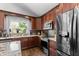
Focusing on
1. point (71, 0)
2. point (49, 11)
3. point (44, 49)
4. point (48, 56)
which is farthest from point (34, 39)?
point (71, 0)

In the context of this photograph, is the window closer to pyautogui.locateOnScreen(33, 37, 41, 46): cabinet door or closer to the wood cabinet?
pyautogui.locateOnScreen(33, 37, 41, 46): cabinet door

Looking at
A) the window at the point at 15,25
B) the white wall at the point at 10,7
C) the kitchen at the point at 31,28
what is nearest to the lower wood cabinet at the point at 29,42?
the kitchen at the point at 31,28

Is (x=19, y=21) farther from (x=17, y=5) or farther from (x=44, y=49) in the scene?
(x=44, y=49)

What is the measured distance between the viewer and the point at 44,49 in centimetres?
140

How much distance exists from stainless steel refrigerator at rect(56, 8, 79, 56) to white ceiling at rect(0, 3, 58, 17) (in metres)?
0.20

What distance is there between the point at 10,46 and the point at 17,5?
22.4 inches

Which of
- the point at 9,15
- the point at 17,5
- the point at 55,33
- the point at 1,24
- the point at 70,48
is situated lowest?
the point at 70,48

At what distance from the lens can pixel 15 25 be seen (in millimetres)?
1331

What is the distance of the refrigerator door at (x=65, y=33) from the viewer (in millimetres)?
1233

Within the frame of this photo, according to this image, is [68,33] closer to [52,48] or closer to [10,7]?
[52,48]

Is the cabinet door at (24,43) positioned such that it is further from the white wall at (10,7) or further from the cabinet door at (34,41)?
the white wall at (10,7)

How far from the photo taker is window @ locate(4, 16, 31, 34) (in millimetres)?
1326

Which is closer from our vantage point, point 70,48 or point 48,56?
point 70,48

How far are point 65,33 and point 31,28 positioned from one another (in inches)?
18.7
